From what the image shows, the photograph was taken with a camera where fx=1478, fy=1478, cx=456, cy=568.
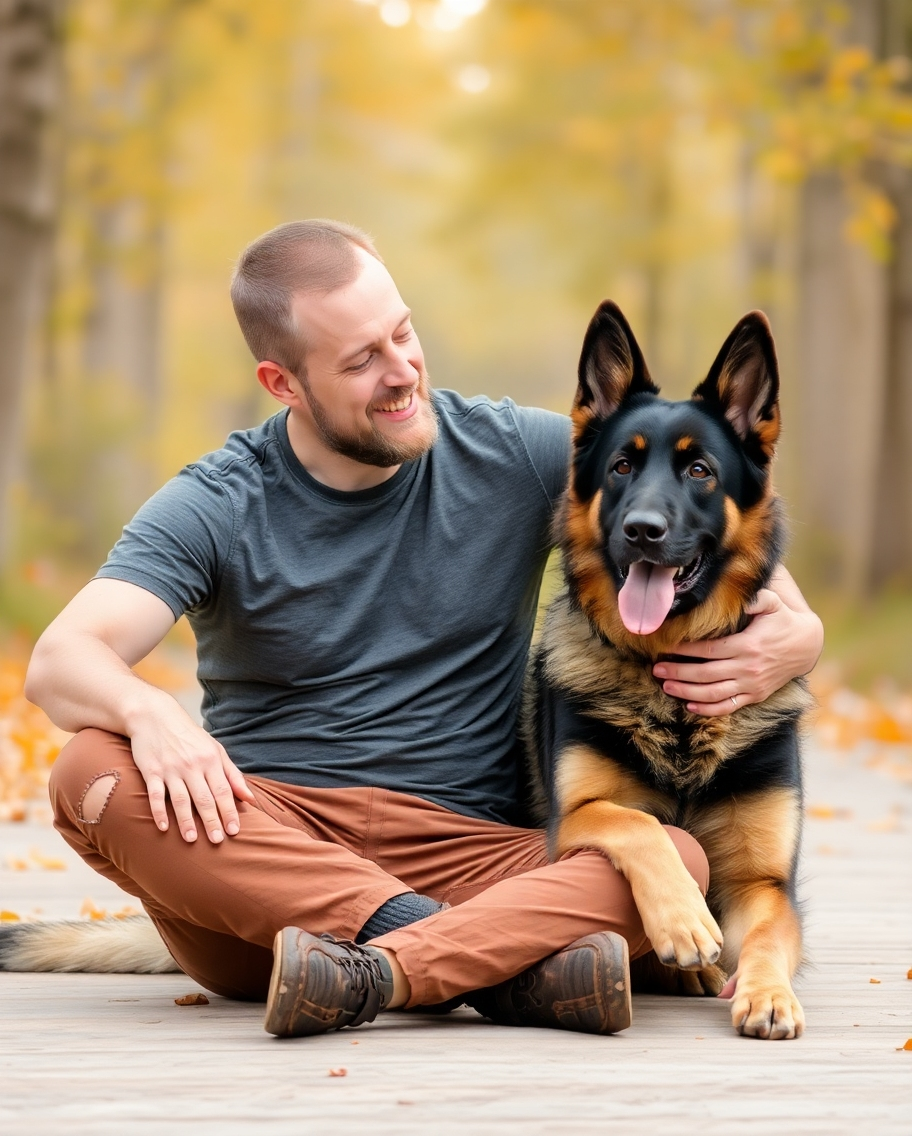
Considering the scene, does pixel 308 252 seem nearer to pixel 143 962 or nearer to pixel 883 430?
pixel 143 962

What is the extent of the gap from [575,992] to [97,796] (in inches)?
40.9

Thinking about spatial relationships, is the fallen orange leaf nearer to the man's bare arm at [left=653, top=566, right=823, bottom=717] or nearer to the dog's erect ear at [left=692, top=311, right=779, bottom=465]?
the man's bare arm at [left=653, top=566, right=823, bottom=717]

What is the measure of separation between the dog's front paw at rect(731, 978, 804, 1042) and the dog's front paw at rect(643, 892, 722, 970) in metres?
0.12

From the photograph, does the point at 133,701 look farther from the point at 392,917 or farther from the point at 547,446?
the point at 547,446

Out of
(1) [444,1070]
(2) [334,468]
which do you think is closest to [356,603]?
(2) [334,468]

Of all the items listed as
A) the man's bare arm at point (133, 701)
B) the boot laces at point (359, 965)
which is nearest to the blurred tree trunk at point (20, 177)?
the man's bare arm at point (133, 701)

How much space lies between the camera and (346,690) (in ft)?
11.5

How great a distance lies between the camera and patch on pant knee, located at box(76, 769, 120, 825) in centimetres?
301

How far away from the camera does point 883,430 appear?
38.4ft

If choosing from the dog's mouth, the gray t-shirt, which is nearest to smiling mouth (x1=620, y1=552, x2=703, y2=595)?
the dog's mouth

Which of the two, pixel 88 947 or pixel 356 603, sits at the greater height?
pixel 356 603

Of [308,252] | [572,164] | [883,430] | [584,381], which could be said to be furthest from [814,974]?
[572,164]

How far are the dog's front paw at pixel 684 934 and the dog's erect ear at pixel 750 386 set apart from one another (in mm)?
1185

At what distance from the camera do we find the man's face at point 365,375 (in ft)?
11.8
